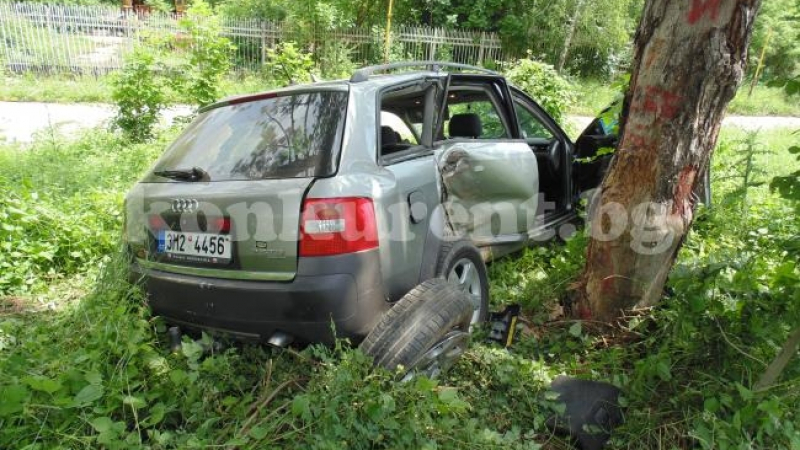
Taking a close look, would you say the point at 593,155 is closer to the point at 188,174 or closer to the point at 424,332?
the point at 424,332

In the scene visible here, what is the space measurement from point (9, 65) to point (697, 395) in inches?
690

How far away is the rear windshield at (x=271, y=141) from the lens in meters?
2.40

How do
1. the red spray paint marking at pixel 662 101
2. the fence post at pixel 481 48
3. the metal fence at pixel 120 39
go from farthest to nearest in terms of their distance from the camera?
the fence post at pixel 481 48 → the metal fence at pixel 120 39 → the red spray paint marking at pixel 662 101

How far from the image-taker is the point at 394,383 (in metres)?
2.15

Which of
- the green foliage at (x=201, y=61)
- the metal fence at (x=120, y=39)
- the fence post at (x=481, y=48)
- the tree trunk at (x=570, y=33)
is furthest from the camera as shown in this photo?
the fence post at (x=481, y=48)

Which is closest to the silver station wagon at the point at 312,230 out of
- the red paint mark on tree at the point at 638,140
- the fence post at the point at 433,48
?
the red paint mark on tree at the point at 638,140

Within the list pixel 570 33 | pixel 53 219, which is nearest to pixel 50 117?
pixel 53 219

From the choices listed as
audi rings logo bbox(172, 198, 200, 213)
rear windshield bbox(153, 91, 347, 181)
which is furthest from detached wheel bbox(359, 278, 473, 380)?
audi rings logo bbox(172, 198, 200, 213)

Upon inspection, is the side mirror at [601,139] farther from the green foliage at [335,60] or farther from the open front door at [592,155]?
the green foliage at [335,60]

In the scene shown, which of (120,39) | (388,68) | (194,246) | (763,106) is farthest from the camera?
(763,106)

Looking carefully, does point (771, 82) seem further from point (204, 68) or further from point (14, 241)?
point (204, 68)

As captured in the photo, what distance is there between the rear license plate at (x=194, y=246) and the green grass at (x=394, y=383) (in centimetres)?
30

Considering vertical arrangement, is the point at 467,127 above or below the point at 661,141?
below

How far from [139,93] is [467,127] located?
6100mm
